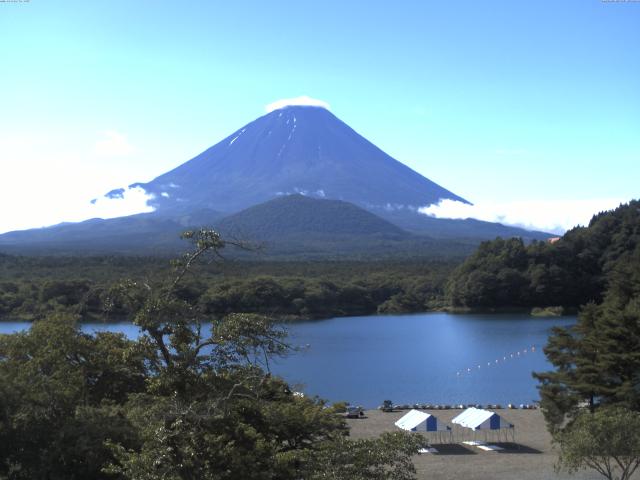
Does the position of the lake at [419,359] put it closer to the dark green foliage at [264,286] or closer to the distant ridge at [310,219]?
the dark green foliage at [264,286]

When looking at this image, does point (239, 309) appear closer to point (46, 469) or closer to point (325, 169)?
point (46, 469)

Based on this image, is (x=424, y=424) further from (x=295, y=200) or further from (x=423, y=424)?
(x=295, y=200)

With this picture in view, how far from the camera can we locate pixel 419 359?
26.2 m

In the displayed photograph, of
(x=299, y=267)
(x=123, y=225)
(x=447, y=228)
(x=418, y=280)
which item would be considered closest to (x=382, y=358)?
(x=418, y=280)

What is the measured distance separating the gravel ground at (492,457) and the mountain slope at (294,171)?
8446 cm

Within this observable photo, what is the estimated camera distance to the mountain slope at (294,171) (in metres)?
103

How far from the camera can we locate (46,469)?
696 centimetres

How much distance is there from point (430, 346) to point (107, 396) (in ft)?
68.8

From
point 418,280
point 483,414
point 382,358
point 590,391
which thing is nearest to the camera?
point 590,391

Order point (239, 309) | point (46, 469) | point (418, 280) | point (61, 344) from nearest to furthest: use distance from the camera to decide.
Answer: point (46, 469), point (61, 344), point (239, 309), point (418, 280)

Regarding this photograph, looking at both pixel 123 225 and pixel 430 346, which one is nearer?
pixel 430 346

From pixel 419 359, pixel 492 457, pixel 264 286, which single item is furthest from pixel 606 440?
pixel 264 286

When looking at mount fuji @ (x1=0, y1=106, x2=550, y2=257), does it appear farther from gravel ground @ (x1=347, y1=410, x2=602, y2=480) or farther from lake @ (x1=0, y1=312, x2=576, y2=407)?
gravel ground @ (x1=347, y1=410, x2=602, y2=480)

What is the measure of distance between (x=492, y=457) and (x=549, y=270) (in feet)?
103
